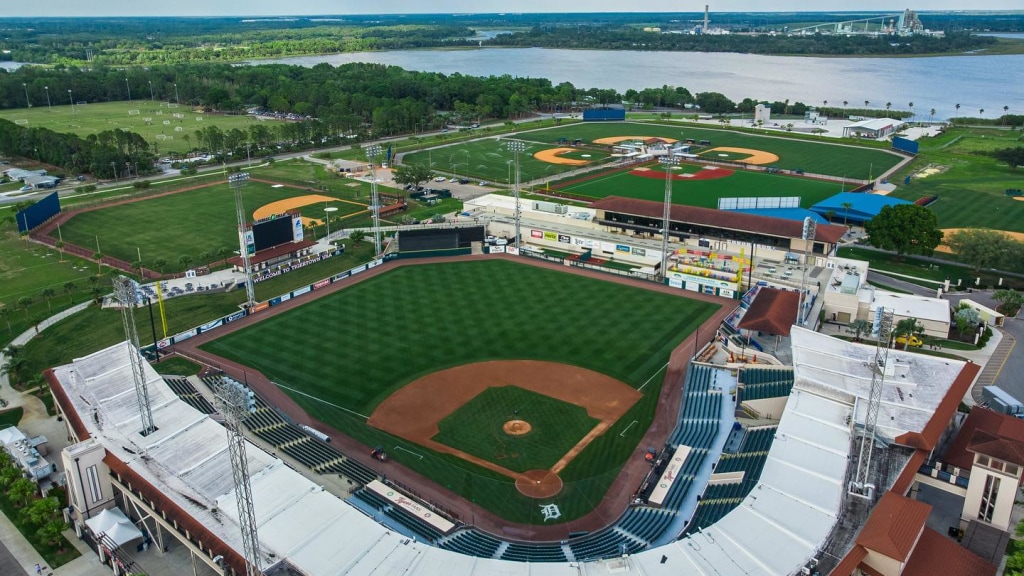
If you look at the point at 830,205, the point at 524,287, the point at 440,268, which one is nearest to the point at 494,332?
the point at 524,287

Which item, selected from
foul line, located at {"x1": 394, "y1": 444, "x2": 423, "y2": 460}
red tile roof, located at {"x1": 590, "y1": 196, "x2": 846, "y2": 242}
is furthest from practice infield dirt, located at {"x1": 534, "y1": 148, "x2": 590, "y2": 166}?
foul line, located at {"x1": 394, "y1": 444, "x2": 423, "y2": 460}

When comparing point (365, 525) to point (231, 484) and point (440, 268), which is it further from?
point (440, 268)

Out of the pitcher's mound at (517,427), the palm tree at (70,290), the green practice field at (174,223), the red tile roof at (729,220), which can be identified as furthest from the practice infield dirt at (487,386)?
the green practice field at (174,223)

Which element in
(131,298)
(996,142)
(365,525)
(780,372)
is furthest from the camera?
(996,142)

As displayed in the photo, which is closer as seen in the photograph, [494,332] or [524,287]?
[494,332]

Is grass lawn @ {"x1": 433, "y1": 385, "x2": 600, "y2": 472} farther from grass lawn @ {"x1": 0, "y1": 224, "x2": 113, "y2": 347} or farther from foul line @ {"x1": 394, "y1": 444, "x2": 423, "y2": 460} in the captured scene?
grass lawn @ {"x1": 0, "y1": 224, "x2": 113, "y2": 347}

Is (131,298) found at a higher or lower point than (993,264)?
higher

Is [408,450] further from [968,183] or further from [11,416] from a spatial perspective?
[968,183]

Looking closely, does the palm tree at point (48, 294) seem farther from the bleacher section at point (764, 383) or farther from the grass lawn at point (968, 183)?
the grass lawn at point (968, 183)
